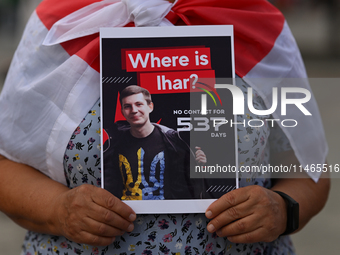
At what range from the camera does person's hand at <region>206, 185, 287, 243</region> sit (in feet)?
2.80

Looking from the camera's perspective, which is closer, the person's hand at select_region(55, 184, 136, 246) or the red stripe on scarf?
the person's hand at select_region(55, 184, 136, 246)

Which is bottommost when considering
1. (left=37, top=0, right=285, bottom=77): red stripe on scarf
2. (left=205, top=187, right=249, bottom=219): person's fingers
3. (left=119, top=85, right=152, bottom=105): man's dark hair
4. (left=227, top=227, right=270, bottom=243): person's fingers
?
(left=227, top=227, right=270, bottom=243): person's fingers

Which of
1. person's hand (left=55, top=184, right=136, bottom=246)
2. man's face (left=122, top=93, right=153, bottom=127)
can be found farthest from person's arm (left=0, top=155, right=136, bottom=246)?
man's face (left=122, top=93, right=153, bottom=127)

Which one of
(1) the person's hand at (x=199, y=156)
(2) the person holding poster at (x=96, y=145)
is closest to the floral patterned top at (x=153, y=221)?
(2) the person holding poster at (x=96, y=145)

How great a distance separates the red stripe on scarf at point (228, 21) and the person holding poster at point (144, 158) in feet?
0.55

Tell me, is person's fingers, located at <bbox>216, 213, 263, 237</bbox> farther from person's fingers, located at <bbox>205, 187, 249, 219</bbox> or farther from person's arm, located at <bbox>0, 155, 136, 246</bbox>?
person's arm, located at <bbox>0, 155, 136, 246</bbox>

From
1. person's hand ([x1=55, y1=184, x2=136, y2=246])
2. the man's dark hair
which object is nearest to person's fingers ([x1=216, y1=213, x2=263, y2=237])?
person's hand ([x1=55, y1=184, x2=136, y2=246])

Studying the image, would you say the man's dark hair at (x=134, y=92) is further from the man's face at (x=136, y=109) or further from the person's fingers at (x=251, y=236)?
the person's fingers at (x=251, y=236)

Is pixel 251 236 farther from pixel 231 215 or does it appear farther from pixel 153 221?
pixel 153 221

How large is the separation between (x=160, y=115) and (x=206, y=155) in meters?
0.15

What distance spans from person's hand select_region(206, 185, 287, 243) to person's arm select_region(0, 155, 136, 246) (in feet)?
0.65

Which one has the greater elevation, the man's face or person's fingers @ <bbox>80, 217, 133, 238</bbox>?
the man's face

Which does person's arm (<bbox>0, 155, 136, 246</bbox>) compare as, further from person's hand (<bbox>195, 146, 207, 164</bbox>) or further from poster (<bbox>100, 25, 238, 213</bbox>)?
person's hand (<bbox>195, 146, 207, 164</bbox>)

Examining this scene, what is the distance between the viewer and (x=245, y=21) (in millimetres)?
998
